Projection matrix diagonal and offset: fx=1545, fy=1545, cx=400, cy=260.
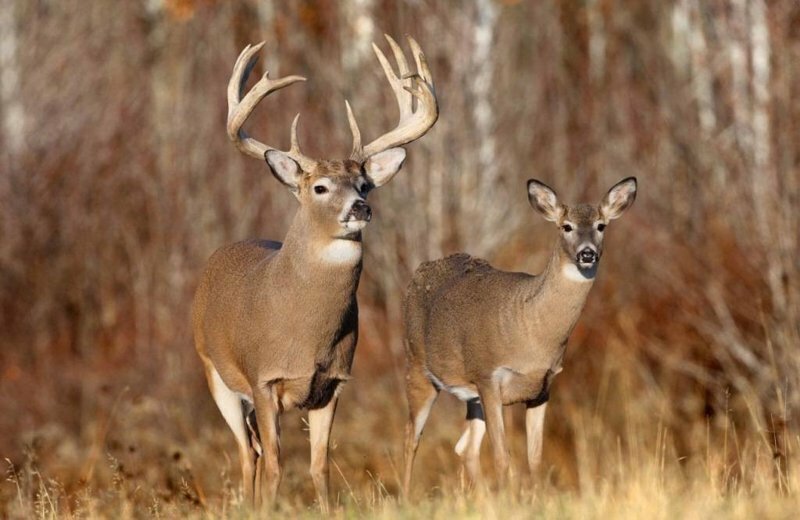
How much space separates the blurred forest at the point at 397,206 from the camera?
12109mm

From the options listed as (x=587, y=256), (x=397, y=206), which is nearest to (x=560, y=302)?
(x=587, y=256)

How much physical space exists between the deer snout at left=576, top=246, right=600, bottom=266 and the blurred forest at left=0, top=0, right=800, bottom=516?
46.4 inches

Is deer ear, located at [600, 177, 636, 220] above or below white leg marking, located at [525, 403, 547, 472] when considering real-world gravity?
above

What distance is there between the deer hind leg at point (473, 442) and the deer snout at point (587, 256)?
150 centimetres

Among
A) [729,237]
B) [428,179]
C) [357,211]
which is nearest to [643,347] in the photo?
[729,237]

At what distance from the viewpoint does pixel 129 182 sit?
61.5ft

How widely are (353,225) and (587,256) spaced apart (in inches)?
46.7

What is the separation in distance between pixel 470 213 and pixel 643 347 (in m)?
2.06

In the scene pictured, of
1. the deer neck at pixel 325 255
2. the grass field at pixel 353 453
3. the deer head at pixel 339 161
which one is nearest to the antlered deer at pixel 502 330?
the grass field at pixel 353 453

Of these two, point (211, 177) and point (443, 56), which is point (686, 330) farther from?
point (211, 177)

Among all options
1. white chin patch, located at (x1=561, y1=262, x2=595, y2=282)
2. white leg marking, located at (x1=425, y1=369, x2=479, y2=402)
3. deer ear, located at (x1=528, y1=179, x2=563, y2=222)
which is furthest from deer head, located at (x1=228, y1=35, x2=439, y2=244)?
white leg marking, located at (x1=425, y1=369, x2=479, y2=402)

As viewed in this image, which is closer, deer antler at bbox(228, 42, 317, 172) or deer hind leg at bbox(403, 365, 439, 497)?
deer antler at bbox(228, 42, 317, 172)

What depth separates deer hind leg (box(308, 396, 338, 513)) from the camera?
7.94m

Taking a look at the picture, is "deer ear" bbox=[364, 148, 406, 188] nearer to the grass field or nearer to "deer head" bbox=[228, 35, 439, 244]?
"deer head" bbox=[228, 35, 439, 244]
